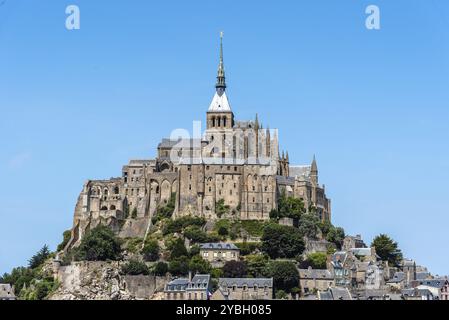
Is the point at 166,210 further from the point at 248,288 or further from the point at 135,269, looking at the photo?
the point at 248,288

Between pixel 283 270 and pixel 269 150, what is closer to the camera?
pixel 283 270

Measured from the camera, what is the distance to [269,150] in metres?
84.2

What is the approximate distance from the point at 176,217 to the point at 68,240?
9.61 meters

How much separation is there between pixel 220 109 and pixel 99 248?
1875cm

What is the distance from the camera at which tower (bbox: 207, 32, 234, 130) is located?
Result: 87.3 m

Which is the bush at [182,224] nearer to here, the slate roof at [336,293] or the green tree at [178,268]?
the green tree at [178,268]

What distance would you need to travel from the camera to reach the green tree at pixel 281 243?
75.3 meters

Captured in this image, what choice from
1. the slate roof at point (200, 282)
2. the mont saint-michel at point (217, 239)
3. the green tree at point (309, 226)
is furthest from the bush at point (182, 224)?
the slate roof at point (200, 282)

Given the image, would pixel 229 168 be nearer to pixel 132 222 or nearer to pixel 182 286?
pixel 132 222

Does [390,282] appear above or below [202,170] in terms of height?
below

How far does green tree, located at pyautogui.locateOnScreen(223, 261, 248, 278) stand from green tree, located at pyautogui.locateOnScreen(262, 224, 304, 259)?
3.34 meters

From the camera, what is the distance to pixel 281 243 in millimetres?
75625
